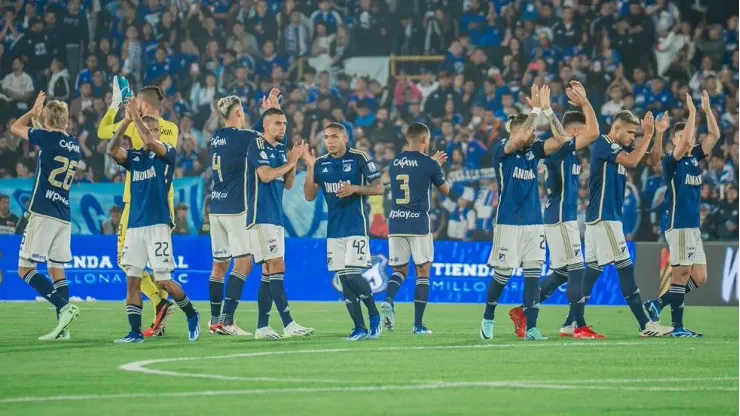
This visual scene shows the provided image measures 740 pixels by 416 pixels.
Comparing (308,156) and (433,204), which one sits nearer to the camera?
(308,156)

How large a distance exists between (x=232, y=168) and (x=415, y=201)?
2.39m

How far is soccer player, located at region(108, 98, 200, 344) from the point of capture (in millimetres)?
12523

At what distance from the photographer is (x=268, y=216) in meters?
13.5

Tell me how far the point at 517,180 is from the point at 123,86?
4343 millimetres

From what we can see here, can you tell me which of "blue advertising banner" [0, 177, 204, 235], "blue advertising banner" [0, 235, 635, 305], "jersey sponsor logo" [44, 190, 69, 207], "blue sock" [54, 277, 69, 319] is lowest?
"blue advertising banner" [0, 235, 635, 305]

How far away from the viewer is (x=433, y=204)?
24.6m

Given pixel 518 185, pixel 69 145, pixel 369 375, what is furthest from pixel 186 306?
pixel 369 375

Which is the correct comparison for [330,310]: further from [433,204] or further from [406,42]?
[406,42]

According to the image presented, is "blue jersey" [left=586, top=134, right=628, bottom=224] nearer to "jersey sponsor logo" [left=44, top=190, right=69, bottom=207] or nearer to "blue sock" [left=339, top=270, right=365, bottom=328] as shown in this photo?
"blue sock" [left=339, top=270, right=365, bottom=328]

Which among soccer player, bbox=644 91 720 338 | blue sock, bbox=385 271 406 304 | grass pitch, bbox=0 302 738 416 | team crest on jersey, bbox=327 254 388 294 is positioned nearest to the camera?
grass pitch, bbox=0 302 738 416

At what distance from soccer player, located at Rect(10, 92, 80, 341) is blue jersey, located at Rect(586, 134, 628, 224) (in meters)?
5.76

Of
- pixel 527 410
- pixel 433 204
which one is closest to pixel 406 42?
pixel 433 204

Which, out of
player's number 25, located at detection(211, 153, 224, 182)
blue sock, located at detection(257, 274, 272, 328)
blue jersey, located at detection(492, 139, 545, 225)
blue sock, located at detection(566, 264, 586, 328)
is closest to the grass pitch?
blue sock, located at detection(257, 274, 272, 328)

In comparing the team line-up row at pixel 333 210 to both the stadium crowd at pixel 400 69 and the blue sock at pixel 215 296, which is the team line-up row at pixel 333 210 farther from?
the stadium crowd at pixel 400 69
